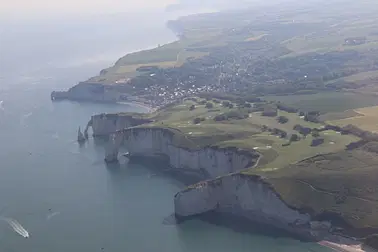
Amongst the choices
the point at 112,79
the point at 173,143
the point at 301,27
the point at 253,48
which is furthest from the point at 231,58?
the point at 173,143

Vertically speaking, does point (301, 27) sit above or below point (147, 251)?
above

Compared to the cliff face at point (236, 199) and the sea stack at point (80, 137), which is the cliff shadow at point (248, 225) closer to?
the cliff face at point (236, 199)

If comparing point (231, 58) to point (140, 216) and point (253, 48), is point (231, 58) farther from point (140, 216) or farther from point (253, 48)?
point (140, 216)

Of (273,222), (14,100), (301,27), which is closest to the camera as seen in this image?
(273,222)

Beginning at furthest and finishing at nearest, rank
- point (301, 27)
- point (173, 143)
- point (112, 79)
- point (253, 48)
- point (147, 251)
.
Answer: point (301, 27)
point (253, 48)
point (112, 79)
point (173, 143)
point (147, 251)

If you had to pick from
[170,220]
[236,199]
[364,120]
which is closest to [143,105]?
[364,120]

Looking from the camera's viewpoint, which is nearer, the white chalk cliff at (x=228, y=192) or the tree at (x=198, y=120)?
the white chalk cliff at (x=228, y=192)

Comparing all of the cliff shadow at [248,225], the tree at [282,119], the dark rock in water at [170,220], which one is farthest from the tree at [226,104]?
the dark rock in water at [170,220]

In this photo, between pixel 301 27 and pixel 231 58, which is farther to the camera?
pixel 301 27
